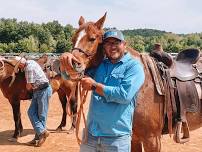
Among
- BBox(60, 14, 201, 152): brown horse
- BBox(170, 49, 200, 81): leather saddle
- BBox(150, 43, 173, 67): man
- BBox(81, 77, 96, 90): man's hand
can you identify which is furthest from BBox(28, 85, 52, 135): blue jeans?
BBox(81, 77, 96, 90): man's hand

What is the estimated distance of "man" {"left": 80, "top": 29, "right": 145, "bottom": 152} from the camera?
10.7 ft

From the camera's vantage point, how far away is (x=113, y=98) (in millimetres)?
3230

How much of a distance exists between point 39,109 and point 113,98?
15.6ft

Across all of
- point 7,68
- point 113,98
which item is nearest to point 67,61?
point 113,98

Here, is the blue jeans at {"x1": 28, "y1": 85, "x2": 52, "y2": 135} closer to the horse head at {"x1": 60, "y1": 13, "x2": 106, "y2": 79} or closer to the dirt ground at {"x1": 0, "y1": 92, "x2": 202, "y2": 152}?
the dirt ground at {"x1": 0, "y1": 92, "x2": 202, "y2": 152}

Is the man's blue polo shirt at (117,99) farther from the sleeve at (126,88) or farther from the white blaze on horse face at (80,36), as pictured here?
the white blaze on horse face at (80,36)

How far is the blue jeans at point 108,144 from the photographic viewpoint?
334 cm

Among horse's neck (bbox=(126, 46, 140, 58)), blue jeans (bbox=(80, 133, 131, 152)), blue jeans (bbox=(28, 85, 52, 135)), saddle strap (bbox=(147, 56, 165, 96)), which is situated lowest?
blue jeans (bbox=(28, 85, 52, 135))

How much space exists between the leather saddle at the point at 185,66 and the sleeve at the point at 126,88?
66.5 inches

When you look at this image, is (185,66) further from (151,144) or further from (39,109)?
(39,109)

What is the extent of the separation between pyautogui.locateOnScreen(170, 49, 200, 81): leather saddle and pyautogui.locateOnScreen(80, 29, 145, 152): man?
1.70m

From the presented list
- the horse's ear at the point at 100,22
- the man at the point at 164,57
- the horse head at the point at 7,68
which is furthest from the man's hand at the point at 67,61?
the horse head at the point at 7,68

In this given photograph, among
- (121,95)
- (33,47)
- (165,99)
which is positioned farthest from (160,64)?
(33,47)

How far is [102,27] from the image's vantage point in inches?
146
